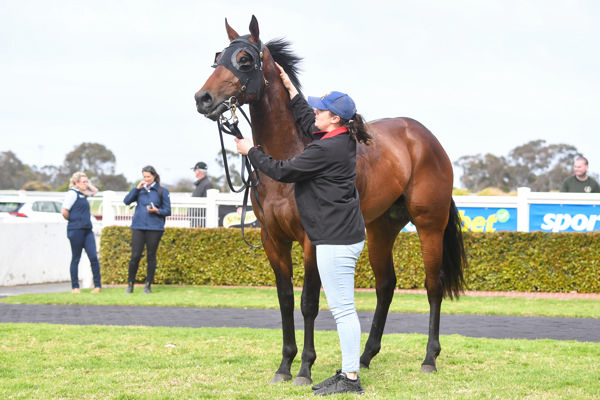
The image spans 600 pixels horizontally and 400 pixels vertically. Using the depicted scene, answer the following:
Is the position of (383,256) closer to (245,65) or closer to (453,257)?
(453,257)

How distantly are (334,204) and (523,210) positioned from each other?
890 cm

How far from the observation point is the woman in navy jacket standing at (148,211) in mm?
10688

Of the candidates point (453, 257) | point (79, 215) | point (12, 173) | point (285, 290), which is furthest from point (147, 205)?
point (12, 173)

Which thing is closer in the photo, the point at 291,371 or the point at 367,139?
the point at 367,139

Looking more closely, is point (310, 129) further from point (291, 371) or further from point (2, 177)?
point (2, 177)

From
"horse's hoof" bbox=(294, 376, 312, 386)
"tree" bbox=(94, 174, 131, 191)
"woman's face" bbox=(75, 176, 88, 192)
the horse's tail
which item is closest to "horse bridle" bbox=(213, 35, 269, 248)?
"horse's hoof" bbox=(294, 376, 312, 386)

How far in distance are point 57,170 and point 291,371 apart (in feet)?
213

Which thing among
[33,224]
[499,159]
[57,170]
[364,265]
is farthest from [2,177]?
[364,265]

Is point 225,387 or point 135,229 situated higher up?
point 135,229

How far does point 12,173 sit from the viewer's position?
213 ft

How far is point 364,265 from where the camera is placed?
11328mm

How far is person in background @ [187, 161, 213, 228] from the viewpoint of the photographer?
1267 centimetres

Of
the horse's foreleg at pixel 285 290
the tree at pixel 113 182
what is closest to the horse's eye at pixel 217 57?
the horse's foreleg at pixel 285 290

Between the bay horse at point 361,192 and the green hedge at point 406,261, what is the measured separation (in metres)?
4.46
